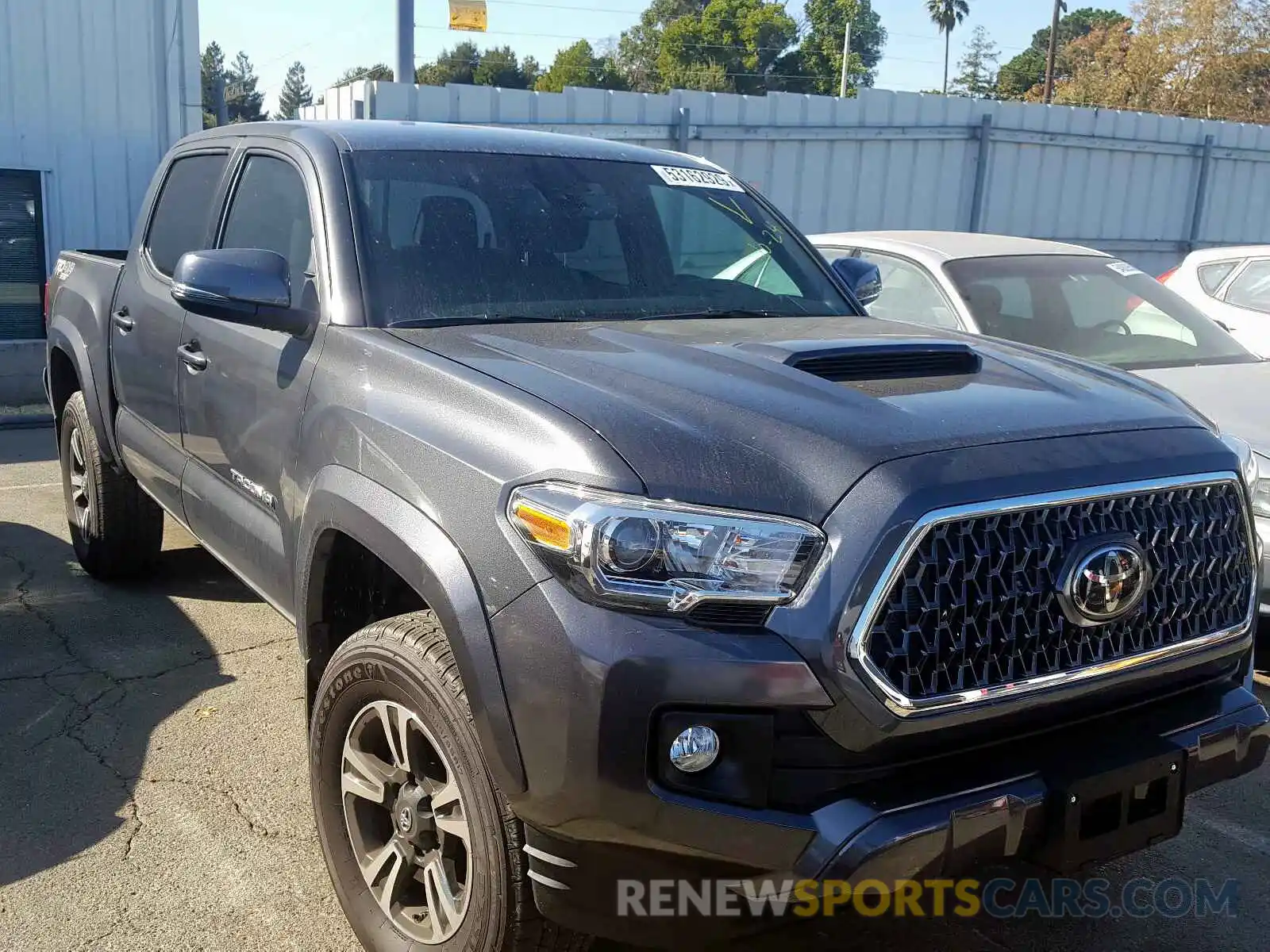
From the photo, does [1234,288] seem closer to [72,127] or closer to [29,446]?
[29,446]

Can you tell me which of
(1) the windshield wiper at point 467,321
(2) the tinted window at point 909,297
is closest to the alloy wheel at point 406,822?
(1) the windshield wiper at point 467,321

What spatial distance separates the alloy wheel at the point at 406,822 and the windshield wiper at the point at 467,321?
957mm

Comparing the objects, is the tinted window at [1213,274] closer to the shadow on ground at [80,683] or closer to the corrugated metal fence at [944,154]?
the corrugated metal fence at [944,154]

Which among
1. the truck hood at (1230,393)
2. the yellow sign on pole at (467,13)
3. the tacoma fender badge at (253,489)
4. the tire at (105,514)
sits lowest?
the tire at (105,514)

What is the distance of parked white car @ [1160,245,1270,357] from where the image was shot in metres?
7.15

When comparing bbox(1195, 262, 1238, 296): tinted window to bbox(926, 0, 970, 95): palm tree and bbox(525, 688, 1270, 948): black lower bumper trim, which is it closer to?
bbox(525, 688, 1270, 948): black lower bumper trim

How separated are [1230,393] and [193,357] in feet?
12.8

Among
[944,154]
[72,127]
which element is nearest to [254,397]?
[72,127]

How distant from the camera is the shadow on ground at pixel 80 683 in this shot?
11.0ft

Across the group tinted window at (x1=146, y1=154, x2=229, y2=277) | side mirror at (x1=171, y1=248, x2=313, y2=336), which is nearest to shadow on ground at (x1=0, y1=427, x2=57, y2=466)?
tinted window at (x1=146, y1=154, x2=229, y2=277)

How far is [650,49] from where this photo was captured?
91.1 meters

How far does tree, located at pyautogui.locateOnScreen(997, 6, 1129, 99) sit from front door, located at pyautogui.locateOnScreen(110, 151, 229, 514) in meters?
79.3

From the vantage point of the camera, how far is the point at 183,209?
14.7ft

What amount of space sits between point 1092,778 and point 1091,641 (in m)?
0.25
